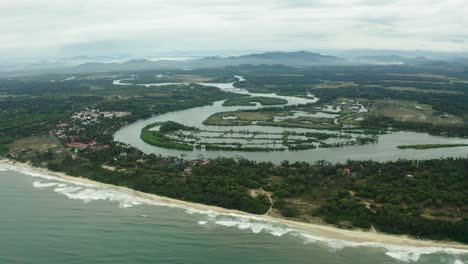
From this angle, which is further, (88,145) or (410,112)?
(410,112)

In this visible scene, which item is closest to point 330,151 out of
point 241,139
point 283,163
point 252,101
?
point 283,163


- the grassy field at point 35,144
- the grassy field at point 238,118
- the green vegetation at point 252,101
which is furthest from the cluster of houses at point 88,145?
the green vegetation at point 252,101

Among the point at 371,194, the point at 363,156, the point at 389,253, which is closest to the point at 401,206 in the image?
the point at 371,194

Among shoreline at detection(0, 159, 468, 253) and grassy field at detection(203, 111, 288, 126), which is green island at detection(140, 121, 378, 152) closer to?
grassy field at detection(203, 111, 288, 126)

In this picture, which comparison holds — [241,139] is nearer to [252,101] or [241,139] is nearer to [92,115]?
[92,115]

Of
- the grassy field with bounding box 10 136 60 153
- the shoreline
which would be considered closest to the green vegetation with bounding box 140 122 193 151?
the grassy field with bounding box 10 136 60 153
